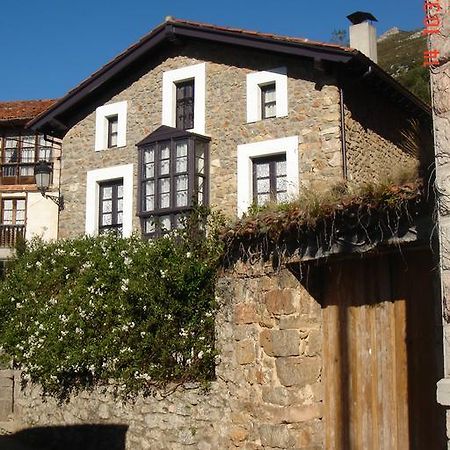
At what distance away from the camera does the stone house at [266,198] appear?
6266mm

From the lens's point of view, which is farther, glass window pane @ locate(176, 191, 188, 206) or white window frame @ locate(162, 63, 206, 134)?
white window frame @ locate(162, 63, 206, 134)

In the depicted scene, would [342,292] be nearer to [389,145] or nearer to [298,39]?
[298,39]

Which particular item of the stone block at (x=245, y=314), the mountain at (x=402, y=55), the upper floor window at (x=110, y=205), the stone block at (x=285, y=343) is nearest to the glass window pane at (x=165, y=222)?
the upper floor window at (x=110, y=205)

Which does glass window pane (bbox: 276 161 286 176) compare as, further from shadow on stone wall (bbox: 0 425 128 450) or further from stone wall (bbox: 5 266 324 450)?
stone wall (bbox: 5 266 324 450)

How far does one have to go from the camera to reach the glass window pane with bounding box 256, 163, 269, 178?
50.2 ft

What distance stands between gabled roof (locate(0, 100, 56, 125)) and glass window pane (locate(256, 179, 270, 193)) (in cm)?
1149

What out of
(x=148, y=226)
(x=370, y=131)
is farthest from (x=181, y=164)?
(x=370, y=131)

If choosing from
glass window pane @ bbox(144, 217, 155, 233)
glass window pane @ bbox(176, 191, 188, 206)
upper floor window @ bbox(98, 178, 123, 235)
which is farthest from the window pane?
glass window pane @ bbox(144, 217, 155, 233)

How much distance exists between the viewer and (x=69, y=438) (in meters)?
10.3

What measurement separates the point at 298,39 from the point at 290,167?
2618 mm

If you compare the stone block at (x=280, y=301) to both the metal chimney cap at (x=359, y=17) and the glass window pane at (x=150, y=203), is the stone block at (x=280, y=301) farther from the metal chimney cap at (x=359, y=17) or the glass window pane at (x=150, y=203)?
the metal chimney cap at (x=359, y=17)

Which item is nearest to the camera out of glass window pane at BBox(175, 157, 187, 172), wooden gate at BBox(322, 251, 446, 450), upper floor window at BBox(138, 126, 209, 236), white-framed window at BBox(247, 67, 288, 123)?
wooden gate at BBox(322, 251, 446, 450)

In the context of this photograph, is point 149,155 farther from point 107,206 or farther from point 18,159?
point 18,159

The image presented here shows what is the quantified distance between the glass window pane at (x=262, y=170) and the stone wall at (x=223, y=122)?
1.76 feet
